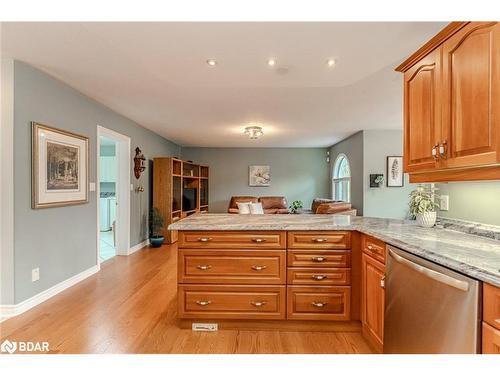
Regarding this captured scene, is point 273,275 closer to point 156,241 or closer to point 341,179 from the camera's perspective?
point 156,241

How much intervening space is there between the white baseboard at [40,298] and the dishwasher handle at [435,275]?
313 centimetres

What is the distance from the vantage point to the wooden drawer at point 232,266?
2232mm

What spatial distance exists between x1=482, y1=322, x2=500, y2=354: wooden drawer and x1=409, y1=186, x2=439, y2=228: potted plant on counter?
1.22m

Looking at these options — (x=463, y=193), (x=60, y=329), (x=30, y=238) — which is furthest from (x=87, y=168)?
(x=463, y=193)

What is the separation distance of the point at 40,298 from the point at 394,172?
6.00 metres

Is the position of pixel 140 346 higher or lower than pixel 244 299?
lower

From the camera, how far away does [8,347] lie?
Result: 207 centimetres

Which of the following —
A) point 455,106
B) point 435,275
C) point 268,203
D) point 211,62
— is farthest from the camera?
point 268,203

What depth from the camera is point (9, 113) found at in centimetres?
254

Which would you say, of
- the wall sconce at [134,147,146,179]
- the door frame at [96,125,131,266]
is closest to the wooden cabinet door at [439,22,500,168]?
the door frame at [96,125,131,266]

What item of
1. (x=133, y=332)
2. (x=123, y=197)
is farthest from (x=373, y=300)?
(x=123, y=197)

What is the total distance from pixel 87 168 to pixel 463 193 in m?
3.89

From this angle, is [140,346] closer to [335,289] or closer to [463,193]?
[335,289]

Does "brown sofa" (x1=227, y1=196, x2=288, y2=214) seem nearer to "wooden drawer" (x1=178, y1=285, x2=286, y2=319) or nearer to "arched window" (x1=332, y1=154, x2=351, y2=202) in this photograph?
"arched window" (x1=332, y1=154, x2=351, y2=202)
